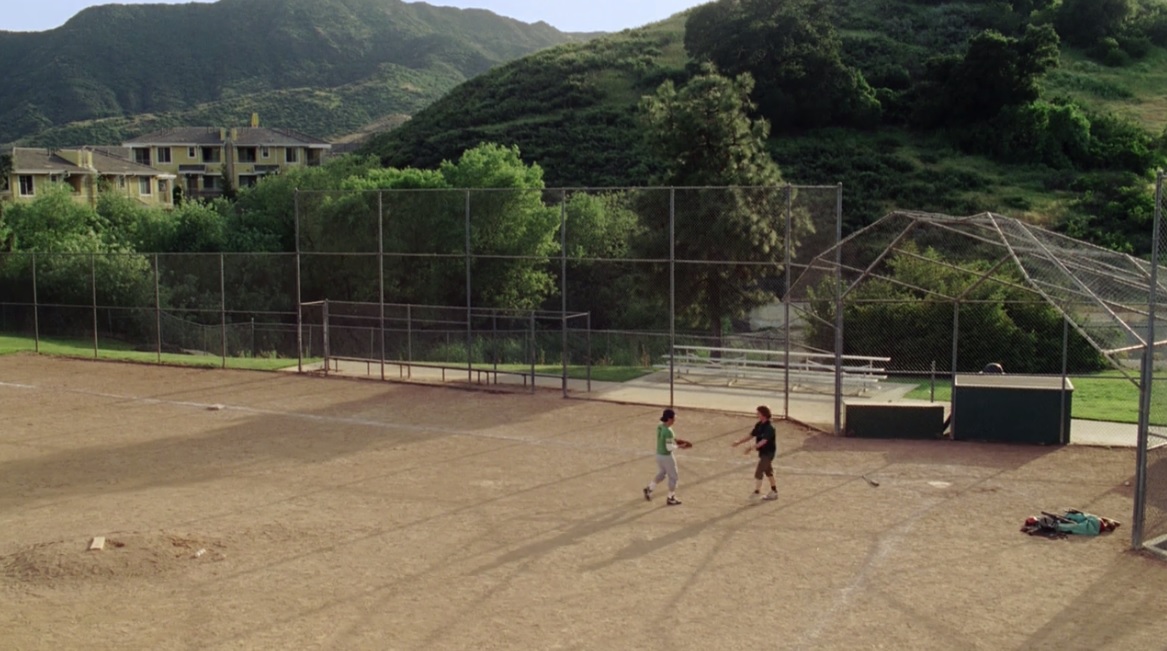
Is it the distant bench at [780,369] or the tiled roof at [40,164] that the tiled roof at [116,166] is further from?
the distant bench at [780,369]

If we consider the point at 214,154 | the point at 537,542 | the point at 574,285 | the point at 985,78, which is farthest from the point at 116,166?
the point at 537,542

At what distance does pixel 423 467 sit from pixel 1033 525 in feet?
28.6

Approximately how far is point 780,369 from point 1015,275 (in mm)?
7897

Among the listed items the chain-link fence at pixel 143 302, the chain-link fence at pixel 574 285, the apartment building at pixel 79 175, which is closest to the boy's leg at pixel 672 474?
the chain-link fence at pixel 574 285

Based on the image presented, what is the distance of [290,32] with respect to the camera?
15912 centimetres

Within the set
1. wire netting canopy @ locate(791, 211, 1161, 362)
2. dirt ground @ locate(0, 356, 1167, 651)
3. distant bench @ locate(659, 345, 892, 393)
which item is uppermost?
wire netting canopy @ locate(791, 211, 1161, 362)

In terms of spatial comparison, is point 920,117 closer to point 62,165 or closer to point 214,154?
point 62,165

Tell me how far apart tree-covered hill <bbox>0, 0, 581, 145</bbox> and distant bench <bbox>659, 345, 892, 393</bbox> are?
10459cm

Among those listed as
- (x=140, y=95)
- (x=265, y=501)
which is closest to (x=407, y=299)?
(x=265, y=501)

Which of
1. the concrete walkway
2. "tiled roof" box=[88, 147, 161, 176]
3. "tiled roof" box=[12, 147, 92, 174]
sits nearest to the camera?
the concrete walkway

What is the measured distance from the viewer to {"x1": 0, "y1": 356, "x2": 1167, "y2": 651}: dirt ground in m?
9.74

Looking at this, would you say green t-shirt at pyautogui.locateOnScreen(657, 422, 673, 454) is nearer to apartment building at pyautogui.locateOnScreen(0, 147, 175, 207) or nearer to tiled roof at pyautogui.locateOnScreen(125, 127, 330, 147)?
apartment building at pyautogui.locateOnScreen(0, 147, 175, 207)

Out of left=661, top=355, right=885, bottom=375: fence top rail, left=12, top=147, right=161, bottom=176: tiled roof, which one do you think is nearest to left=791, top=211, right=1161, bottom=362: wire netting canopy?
left=661, top=355, right=885, bottom=375: fence top rail

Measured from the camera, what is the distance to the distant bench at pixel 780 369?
21453 millimetres
